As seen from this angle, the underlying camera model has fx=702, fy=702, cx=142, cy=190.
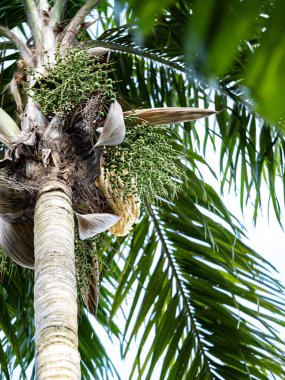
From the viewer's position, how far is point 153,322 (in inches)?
134

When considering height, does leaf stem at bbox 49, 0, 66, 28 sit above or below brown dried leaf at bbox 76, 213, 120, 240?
above

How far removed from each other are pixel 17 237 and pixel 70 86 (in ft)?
1.76

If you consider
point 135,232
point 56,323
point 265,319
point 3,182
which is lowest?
point 265,319

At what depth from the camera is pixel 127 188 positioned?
2.40m

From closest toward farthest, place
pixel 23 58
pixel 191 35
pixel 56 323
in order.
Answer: pixel 191 35 → pixel 56 323 → pixel 23 58

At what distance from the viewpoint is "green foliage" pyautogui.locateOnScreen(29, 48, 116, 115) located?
229 centimetres

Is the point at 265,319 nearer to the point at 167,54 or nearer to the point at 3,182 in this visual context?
the point at 167,54

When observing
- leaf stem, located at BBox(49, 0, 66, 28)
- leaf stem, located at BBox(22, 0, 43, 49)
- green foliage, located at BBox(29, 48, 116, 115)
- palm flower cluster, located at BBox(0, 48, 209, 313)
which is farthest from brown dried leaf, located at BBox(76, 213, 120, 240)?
leaf stem, located at BBox(49, 0, 66, 28)

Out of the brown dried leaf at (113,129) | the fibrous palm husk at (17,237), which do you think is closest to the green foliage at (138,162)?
the brown dried leaf at (113,129)

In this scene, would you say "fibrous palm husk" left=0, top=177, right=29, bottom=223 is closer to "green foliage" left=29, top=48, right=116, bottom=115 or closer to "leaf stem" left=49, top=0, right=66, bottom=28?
"green foliage" left=29, top=48, right=116, bottom=115

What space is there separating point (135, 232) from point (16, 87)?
1.19 meters

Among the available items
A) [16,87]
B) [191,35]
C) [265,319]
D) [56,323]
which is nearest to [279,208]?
[265,319]

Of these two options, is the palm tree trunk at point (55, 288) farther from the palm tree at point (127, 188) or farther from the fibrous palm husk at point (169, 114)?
the fibrous palm husk at point (169, 114)

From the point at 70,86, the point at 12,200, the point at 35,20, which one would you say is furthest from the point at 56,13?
the point at 12,200
